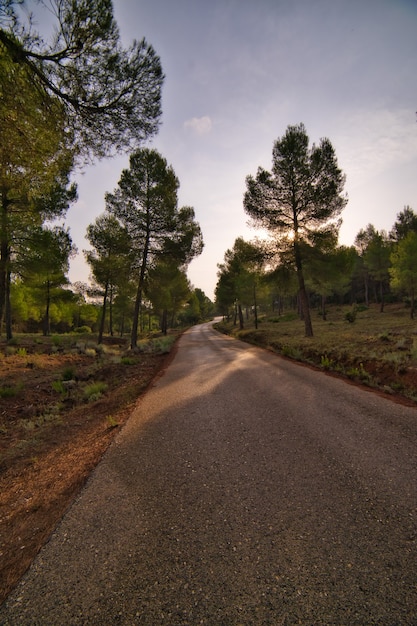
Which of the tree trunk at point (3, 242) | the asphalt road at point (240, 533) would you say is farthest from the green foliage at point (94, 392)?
the tree trunk at point (3, 242)

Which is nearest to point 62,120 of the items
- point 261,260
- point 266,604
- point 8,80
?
point 8,80

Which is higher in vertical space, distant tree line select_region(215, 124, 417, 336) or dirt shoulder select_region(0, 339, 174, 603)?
distant tree line select_region(215, 124, 417, 336)

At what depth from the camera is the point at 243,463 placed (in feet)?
11.1

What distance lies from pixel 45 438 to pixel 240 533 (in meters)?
4.36

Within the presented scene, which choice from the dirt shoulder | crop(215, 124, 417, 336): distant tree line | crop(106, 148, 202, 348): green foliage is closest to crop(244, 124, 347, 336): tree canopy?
crop(215, 124, 417, 336): distant tree line

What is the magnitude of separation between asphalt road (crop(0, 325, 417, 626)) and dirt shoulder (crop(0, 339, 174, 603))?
277 mm

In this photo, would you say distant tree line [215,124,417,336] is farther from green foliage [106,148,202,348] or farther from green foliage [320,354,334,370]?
green foliage [320,354,334,370]

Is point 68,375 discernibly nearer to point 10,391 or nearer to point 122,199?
point 10,391

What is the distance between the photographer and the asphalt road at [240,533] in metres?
1.67

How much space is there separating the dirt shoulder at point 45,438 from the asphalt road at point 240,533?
0.91 ft

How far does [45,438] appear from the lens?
16.3 ft

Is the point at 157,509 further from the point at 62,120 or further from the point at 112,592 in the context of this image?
the point at 62,120

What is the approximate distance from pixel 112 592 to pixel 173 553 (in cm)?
49

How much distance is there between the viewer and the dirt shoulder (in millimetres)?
2529
